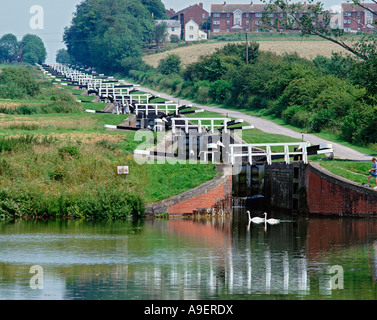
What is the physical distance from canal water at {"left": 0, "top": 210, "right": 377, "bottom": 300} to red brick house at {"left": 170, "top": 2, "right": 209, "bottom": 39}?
155m

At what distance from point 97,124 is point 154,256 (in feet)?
81.4

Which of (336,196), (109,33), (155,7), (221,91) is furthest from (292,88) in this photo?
(155,7)

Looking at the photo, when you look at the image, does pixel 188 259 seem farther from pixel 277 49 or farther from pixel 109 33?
pixel 109 33

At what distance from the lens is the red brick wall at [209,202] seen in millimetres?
30641

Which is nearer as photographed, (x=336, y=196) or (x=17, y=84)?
(x=336, y=196)

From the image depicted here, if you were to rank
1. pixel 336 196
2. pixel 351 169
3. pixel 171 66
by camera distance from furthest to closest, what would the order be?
1. pixel 171 66
2. pixel 351 169
3. pixel 336 196

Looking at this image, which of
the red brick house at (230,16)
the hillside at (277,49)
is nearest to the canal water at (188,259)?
the hillside at (277,49)

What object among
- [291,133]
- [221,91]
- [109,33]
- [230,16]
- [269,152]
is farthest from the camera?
[230,16]

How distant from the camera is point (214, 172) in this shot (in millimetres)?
32344

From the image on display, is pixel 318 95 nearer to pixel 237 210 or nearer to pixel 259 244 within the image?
pixel 237 210

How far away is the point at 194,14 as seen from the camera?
603 feet

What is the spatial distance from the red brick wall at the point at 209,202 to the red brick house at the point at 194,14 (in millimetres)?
151915

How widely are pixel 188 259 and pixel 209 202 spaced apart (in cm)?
922

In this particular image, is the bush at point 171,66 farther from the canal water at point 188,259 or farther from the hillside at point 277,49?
the canal water at point 188,259
